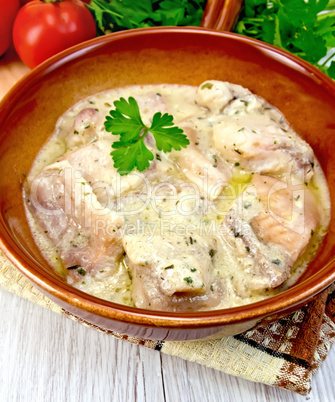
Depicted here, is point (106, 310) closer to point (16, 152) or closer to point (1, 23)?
point (16, 152)

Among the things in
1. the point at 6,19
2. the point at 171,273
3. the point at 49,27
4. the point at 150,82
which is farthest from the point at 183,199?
the point at 6,19

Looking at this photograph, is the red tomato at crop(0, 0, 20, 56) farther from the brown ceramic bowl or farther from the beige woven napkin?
the beige woven napkin

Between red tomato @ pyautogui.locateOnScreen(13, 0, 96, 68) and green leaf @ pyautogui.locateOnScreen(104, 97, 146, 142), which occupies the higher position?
green leaf @ pyautogui.locateOnScreen(104, 97, 146, 142)

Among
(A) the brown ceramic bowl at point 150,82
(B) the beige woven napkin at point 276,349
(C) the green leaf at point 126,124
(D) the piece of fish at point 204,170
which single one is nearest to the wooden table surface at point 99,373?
(B) the beige woven napkin at point 276,349

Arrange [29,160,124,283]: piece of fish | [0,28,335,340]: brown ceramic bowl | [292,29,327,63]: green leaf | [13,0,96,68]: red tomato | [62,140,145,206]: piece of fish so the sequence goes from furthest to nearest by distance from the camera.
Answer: [13,0,96,68]: red tomato, [292,29,327,63]: green leaf, [62,140,145,206]: piece of fish, [29,160,124,283]: piece of fish, [0,28,335,340]: brown ceramic bowl

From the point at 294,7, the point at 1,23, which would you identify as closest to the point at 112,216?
the point at 294,7

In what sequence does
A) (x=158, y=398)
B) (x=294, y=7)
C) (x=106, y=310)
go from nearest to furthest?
(x=106, y=310) < (x=158, y=398) < (x=294, y=7)

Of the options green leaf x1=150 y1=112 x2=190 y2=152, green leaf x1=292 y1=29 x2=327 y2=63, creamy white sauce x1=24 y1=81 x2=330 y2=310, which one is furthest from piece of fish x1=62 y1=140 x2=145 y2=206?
green leaf x1=292 y1=29 x2=327 y2=63
